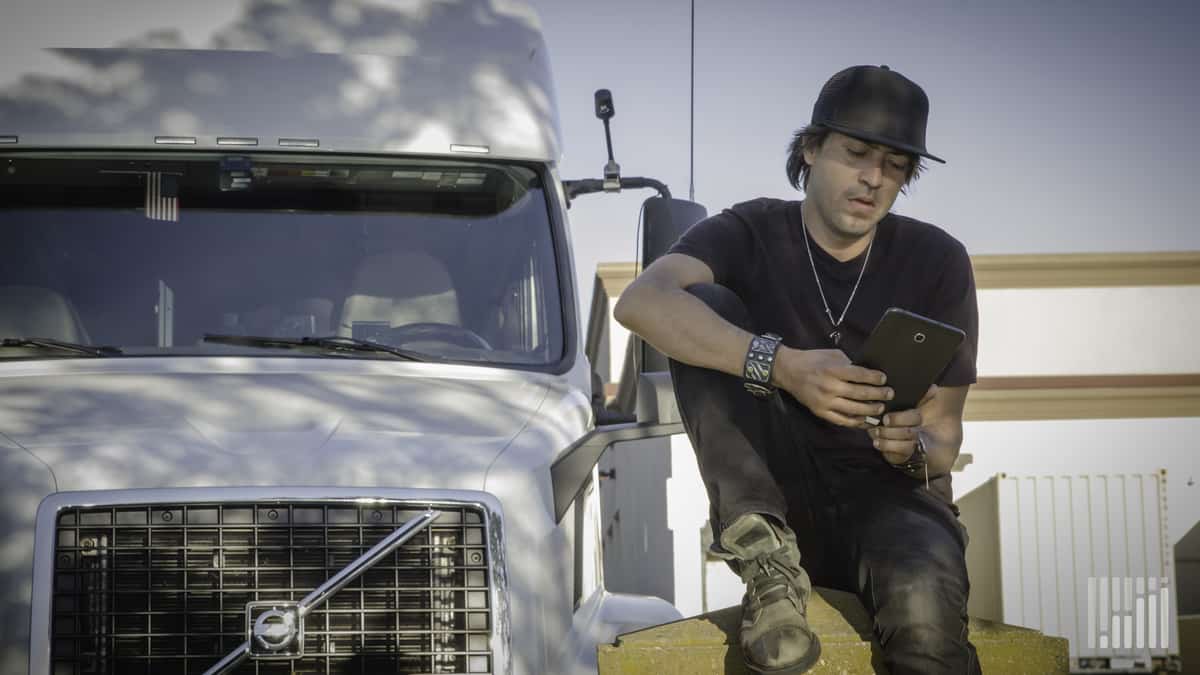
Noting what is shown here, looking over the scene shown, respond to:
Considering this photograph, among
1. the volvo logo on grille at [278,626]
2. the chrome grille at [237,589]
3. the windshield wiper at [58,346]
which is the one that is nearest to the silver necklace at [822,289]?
the chrome grille at [237,589]

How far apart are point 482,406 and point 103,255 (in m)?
1.47

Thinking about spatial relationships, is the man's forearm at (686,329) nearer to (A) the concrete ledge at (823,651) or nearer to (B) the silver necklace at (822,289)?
(B) the silver necklace at (822,289)

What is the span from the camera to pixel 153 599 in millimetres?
3549

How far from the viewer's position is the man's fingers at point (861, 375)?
3.71 m

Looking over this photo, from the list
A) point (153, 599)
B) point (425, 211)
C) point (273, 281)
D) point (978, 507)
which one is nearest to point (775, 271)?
point (425, 211)

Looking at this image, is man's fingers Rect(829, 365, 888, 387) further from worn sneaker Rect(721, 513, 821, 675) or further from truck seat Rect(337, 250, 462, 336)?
truck seat Rect(337, 250, 462, 336)

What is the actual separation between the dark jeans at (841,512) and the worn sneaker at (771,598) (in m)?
0.05

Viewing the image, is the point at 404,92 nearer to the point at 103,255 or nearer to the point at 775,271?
the point at 103,255

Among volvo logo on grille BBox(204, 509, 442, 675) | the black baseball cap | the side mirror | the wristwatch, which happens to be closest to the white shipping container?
the side mirror

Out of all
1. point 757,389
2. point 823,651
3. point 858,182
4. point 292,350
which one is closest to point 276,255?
point 292,350

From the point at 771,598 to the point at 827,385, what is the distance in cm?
60

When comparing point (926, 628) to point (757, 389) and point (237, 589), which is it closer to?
point (757, 389)

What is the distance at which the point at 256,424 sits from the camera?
12.5ft

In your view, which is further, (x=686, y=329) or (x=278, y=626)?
(x=686, y=329)
